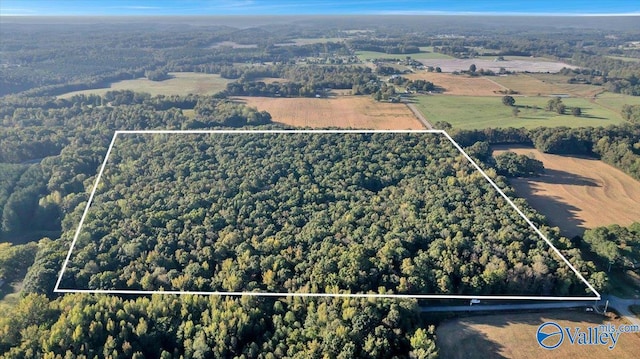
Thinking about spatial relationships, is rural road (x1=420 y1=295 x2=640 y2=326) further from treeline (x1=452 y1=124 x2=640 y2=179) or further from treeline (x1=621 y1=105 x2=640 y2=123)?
treeline (x1=621 y1=105 x2=640 y2=123)

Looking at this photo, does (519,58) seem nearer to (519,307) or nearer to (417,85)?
(417,85)

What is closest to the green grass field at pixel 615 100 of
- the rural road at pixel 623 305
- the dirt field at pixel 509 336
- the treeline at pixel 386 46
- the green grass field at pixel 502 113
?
the green grass field at pixel 502 113

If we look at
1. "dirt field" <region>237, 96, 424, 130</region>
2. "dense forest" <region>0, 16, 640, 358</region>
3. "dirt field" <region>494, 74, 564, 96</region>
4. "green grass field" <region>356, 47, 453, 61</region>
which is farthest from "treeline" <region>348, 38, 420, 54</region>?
"dense forest" <region>0, 16, 640, 358</region>

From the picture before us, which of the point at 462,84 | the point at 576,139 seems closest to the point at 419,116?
the point at 576,139

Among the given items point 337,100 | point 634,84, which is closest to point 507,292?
point 337,100

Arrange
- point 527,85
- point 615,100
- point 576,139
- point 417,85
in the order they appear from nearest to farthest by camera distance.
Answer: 1. point 576,139
2. point 615,100
3. point 527,85
4. point 417,85

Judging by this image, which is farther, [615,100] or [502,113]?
[615,100]

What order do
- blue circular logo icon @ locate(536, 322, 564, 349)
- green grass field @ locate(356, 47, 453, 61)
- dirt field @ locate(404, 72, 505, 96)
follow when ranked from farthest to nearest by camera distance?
green grass field @ locate(356, 47, 453, 61), dirt field @ locate(404, 72, 505, 96), blue circular logo icon @ locate(536, 322, 564, 349)
